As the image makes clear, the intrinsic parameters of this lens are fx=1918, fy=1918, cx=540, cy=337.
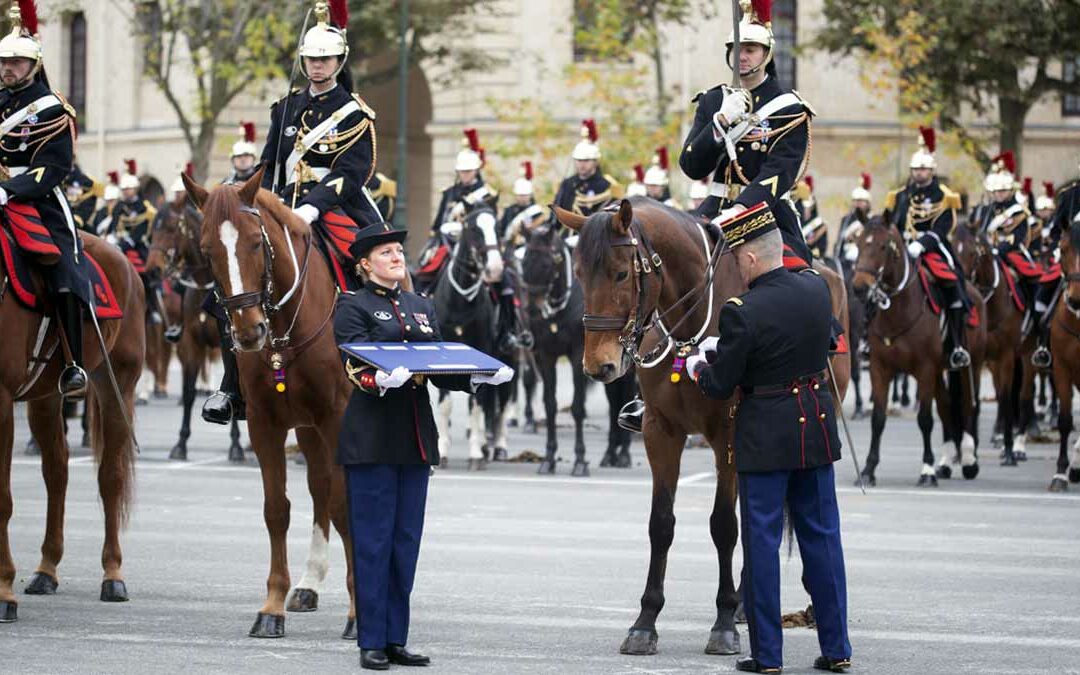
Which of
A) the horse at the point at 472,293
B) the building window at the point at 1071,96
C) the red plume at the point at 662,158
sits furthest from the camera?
the building window at the point at 1071,96

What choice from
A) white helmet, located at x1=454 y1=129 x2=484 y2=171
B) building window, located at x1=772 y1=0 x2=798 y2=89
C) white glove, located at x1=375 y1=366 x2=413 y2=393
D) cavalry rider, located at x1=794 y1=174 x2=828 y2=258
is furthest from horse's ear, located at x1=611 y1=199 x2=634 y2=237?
building window, located at x1=772 y1=0 x2=798 y2=89

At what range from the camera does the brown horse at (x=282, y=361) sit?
10.4 meters

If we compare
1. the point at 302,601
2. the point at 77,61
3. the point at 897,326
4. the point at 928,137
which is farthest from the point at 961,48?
the point at 302,601

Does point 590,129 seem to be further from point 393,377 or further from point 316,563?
point 393,377

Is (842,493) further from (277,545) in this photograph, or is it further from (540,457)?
(277,545)

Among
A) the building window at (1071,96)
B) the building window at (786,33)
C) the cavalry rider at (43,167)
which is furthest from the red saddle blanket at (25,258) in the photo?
the building window at (786,33)

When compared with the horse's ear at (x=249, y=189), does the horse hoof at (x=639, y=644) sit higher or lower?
lower

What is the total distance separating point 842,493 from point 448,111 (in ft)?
122

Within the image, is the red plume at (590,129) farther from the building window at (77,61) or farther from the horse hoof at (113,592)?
the building window at (77,61)

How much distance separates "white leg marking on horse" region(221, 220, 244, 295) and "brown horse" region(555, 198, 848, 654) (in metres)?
1.72

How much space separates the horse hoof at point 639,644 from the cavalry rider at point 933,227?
1032 cm

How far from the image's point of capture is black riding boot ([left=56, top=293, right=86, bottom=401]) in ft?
38.7

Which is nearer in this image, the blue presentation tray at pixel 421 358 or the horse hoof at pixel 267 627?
the blue presentation tray at pixel 421 358

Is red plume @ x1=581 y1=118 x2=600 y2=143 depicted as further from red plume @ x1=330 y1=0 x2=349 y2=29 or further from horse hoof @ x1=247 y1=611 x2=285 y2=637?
horse hoof @ x1=247 y1=611 x2=285 y2=637
